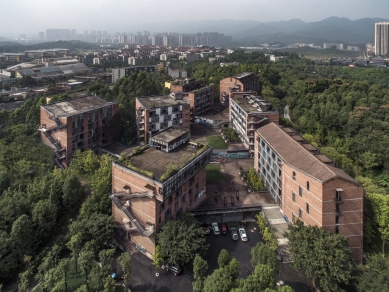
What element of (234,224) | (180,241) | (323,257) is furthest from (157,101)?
(323,257)

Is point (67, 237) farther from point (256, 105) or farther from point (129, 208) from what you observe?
point (256, 105)

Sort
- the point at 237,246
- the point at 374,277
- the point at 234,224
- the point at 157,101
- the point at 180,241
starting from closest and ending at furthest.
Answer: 1. the point at 374,277
2. the point at 180,241
3. the point at 237,246
4. the point at 234,224
5. the point at 157,101

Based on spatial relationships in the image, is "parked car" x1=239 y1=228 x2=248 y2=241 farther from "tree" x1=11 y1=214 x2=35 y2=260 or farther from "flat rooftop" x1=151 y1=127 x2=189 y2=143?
"tree" x1=11 y1=214 x2=35 y2=260

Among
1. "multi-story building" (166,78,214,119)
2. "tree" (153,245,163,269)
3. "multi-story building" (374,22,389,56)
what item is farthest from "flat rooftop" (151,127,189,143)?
"multi-story building" (374,22,389,56)

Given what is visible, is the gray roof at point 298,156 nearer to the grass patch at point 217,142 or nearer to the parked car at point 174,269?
the grass patch at point 217,142

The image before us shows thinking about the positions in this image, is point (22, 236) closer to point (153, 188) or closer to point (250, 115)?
point (153, 188)
